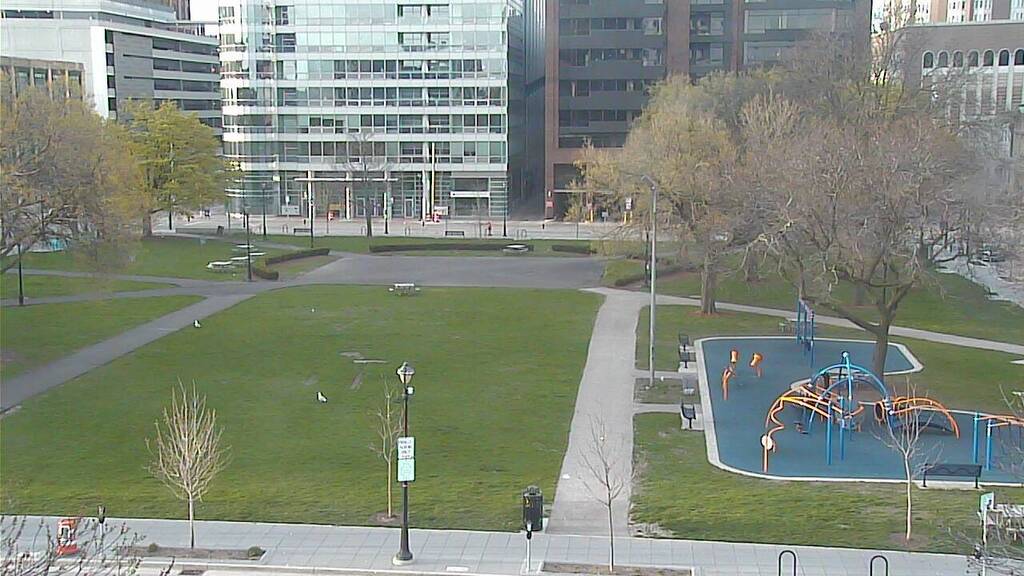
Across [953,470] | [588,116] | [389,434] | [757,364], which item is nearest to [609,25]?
[588,116]

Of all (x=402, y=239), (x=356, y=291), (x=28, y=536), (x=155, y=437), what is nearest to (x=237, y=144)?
(x=402, y=239)

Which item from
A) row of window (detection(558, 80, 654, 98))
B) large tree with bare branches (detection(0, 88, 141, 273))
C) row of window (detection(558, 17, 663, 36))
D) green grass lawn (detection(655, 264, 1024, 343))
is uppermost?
row of window (detection(558, 17, 663, 36))

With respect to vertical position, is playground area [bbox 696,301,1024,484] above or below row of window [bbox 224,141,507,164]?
below

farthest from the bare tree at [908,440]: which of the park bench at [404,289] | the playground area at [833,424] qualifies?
the park bench at [404,289]

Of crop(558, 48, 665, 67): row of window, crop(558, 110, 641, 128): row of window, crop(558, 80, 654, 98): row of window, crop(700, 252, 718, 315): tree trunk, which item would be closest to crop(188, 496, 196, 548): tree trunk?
crop(700, 252, 718, 315): tree trunk

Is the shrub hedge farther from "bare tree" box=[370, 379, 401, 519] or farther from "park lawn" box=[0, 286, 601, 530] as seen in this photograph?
"bare tree" box=[370, 379, 401, 519]

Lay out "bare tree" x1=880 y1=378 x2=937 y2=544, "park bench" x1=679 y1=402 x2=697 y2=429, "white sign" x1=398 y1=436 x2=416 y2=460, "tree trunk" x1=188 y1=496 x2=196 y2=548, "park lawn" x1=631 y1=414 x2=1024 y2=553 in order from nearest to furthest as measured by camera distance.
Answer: "tree trunk" x1=188 y1=496 x2=196 y2=548 → "white sign" x1=398 y1=436 x2=416 y2=460 → "park lawn" x1=631 y1=414 x2=1024 y2=553 → "bare tree" x1=880 y1=378 x2=937 y2=544 → "park bench" x1=679 y1=402 x2=697 y2=429

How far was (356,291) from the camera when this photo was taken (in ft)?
171

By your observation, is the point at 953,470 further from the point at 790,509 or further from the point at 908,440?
the point at 790,509

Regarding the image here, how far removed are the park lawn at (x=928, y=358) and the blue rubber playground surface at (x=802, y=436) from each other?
0.57 metres

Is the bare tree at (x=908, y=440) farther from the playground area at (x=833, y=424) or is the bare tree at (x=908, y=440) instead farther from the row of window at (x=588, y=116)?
the row of window at (x=588, y=116)

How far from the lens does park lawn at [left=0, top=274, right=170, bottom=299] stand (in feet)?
159

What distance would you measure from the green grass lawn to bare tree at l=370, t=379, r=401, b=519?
1961 centimetres

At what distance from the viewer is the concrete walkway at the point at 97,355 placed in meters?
31.2
